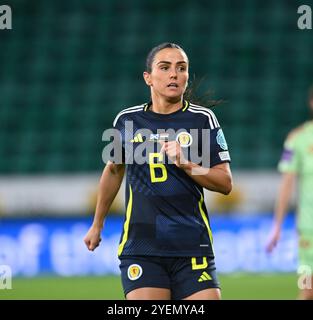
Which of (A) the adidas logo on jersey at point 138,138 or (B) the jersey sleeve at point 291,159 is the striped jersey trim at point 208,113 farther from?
(B) the jersey sleeve at point 291,159

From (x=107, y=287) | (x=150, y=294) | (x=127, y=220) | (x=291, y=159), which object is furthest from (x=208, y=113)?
(x=107, y=287)

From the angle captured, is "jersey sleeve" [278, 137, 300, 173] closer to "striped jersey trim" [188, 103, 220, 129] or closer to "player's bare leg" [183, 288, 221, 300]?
"striped jersey trim" [188, 103, 220, 129]

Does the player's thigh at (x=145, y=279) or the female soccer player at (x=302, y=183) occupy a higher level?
the female soccer player at (x=302, y=183)

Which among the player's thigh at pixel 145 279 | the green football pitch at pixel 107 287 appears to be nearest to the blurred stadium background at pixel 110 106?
the green football pitch at pixel 107 287

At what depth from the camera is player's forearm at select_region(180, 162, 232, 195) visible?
4.49m

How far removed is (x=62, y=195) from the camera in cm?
1286

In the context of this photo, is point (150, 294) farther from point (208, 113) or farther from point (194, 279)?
point (208, 113)

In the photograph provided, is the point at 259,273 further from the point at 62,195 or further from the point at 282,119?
the point at 282,119

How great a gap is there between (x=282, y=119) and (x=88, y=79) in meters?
3.33

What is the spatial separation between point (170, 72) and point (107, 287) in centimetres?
583

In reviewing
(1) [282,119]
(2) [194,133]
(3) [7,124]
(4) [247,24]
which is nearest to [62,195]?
(3) [7,124]

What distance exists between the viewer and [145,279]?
181 inches

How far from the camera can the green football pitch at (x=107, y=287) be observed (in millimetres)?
9125
